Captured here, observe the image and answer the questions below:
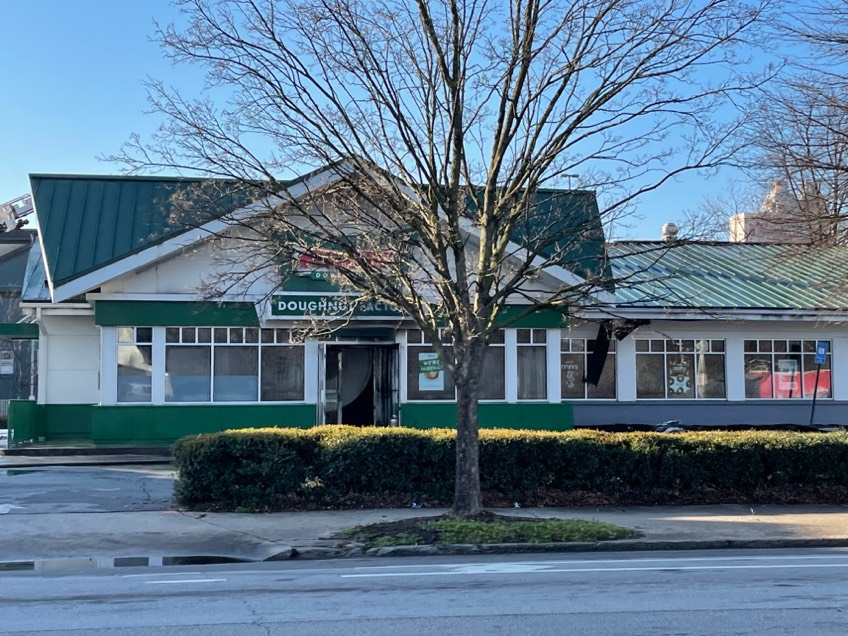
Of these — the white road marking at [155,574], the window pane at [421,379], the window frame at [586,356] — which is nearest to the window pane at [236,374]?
the window pane at [421,379]

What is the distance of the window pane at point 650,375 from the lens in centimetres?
2538

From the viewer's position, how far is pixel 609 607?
7.99 m

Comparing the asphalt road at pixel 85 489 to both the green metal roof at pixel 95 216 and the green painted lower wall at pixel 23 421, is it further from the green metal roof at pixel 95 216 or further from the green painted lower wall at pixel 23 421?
the green metal roof at pixel 95 216

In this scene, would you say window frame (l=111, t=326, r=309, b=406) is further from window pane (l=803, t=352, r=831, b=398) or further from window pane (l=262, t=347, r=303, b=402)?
window pane (l=803, t=352, r=831, b=398)

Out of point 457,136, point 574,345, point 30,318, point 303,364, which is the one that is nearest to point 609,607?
point 457,136

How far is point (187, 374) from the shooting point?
22.2m

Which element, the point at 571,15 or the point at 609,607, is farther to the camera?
the point at 571,15

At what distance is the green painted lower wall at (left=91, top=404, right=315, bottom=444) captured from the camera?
21.5m

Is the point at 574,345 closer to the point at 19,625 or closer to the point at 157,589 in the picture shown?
the point at 157,589

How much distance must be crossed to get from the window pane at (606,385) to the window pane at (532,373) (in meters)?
2.09

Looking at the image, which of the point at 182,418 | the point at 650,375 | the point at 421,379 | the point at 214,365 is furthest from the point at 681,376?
the point at 182,418

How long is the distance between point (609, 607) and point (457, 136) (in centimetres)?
698

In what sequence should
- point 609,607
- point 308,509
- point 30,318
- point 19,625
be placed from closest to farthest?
1. point 19,625
2. point 609,607
3. point 308,509
4. point 30,318

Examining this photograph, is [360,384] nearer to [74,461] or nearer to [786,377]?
[74,461]
